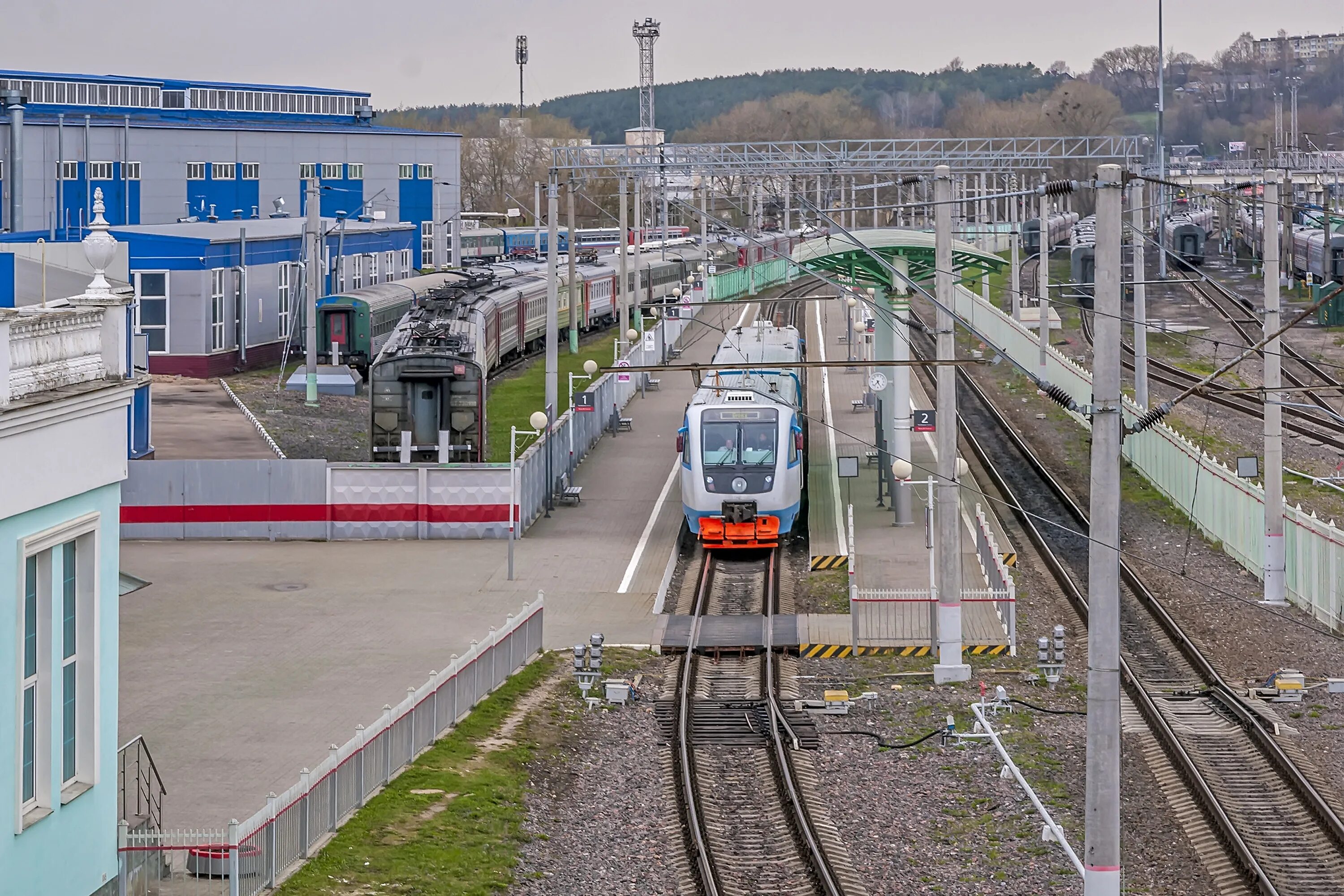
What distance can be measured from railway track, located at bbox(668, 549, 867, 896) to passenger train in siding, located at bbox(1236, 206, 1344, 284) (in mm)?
36290

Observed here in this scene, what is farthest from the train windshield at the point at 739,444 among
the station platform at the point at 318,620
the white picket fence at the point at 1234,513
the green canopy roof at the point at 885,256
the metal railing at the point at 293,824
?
the metal railing at the point at 293,824

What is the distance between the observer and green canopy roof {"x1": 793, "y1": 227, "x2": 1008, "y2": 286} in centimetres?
2870

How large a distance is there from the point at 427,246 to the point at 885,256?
65653mm

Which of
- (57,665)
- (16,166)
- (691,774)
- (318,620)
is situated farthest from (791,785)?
(16,166)

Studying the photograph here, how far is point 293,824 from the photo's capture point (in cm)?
1317

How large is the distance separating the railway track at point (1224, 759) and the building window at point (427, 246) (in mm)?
63819

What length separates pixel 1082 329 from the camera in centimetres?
6047

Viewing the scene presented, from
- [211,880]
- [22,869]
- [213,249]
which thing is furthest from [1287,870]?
[213,249]

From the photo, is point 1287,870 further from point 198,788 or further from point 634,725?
point 198,788

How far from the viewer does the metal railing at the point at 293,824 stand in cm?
1235

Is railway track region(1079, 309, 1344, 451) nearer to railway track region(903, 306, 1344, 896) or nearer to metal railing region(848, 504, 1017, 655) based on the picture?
railway track region(903, 306, 1344, 896)

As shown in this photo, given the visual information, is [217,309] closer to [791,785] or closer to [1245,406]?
[1245,406]

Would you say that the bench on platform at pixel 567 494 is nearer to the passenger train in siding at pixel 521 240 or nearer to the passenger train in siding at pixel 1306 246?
the passenger train in siding at pixel 1306 246

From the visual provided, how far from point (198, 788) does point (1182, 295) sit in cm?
6650
